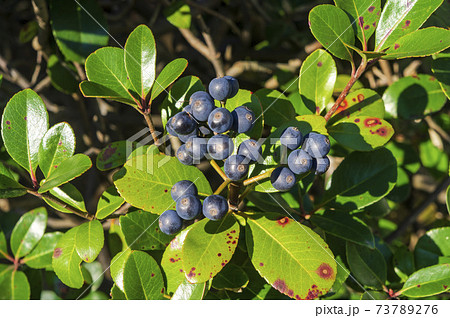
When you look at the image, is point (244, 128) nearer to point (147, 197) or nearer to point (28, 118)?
point (147, 197)

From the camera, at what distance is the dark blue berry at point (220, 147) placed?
0.88 metres

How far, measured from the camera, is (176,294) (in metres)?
1.08

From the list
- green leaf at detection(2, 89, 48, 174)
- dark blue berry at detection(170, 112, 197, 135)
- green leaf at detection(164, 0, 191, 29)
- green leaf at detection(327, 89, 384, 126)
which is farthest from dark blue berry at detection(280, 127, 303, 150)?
green leaf at detection(164, 0, 191, 29)

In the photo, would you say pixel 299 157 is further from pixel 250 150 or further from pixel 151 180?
pixel 151 180

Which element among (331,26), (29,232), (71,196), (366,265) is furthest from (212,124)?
(29,232)

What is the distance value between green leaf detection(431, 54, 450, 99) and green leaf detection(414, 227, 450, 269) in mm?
441

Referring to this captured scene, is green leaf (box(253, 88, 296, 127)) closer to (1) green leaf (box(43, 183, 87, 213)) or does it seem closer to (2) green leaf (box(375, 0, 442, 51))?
(2) green leaf (box(375, 0, 442, 51))

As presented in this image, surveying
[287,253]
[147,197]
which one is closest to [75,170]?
[147,197]

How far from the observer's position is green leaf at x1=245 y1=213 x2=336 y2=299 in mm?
965

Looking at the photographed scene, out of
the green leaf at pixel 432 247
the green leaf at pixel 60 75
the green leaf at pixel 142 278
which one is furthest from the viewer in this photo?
the green leaf at pixel 60 75

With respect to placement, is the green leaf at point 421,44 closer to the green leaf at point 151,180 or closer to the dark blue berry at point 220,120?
the dark blue berry at point 220,120

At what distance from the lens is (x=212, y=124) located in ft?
2.95

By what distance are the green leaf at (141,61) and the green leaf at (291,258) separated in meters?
0.47

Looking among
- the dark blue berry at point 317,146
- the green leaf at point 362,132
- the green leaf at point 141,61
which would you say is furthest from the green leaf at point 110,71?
the green leaf at point 362,132
